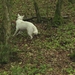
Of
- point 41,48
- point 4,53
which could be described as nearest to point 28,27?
point 41,48

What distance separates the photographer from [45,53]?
439 inches

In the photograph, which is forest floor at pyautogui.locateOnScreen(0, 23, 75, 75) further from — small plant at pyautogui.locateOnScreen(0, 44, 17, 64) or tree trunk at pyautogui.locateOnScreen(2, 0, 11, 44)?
tree trunk at pyautogui.locateOnScreen(2, 0, 11, 44)

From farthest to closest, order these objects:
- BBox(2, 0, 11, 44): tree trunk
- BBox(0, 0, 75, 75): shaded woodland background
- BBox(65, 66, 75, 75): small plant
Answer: BBox(2, 0, 11, 44): tree trunk
BBox(0, 0, 75, 75): shaded woodland background
BBox(65, 66, 75, 75): small plant

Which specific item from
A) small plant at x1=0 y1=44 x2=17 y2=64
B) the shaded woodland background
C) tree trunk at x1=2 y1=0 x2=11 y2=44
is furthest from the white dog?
small plant at x1=0 y1=44 x2=17 y2=64

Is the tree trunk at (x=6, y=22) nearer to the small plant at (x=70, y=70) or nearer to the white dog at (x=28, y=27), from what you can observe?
the small plant at (x=70, y=70)

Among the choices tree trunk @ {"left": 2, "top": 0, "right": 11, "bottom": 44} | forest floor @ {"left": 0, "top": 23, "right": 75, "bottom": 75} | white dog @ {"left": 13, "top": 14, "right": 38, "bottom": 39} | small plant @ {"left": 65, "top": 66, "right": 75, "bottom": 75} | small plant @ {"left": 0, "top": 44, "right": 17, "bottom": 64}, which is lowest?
small plant @ {"left": 65, "top": 66, "right": 75, "bottom": 75}

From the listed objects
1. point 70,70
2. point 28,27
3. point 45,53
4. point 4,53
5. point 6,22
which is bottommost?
point 70,70

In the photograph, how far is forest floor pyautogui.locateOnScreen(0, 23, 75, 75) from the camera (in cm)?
950

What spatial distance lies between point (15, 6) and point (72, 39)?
889 centimetres

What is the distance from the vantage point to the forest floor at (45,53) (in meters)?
9.50

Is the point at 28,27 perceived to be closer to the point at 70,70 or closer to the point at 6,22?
the point at 6,22

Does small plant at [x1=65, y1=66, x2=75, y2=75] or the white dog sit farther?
the white dog

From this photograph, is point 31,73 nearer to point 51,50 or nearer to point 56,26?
point 51,50

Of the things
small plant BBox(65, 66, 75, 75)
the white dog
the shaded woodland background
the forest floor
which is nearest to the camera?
small plant BBox(65, 66, 75, 75)
